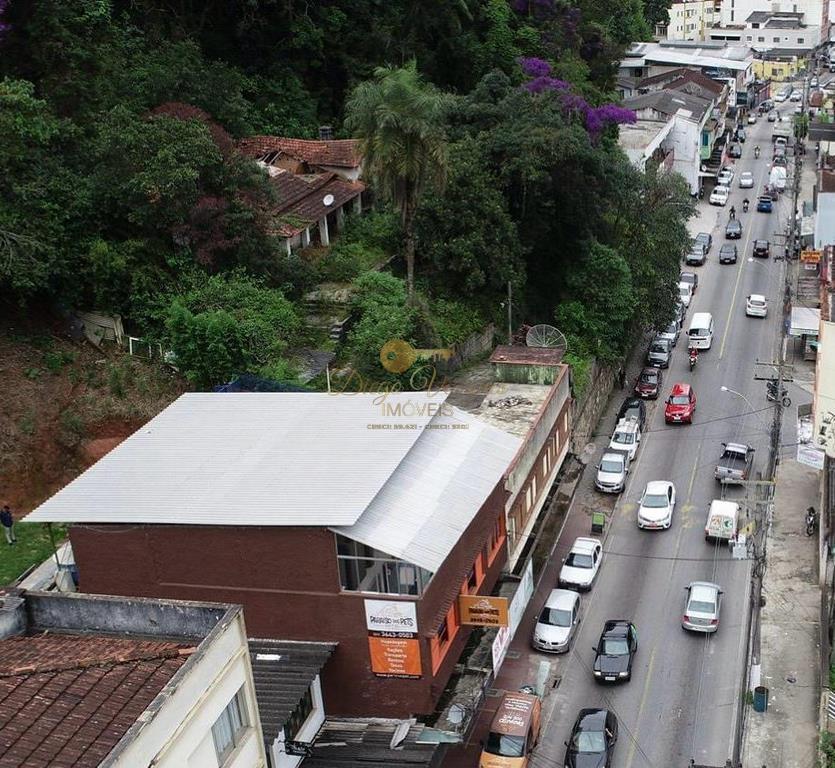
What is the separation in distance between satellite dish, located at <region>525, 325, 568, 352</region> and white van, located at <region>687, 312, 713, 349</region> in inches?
625

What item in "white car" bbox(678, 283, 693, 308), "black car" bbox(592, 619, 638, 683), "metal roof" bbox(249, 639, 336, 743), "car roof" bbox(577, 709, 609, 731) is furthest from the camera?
"white car" bbox(678, 283, 693, 308)

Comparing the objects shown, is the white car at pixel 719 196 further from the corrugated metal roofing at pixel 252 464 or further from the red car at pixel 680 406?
the corrugated metal roofing at pixel 252 464

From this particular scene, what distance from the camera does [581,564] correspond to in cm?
3669

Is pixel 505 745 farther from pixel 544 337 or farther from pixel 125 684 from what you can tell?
pixel 544 337

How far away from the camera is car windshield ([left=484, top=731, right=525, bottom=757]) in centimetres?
2742

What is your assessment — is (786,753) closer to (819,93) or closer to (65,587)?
(65,587)

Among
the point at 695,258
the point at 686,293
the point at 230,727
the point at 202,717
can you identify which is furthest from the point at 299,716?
the point at 695,258

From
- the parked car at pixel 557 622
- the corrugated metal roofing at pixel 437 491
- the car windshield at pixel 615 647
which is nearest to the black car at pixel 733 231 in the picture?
the parked car at pixel 557 622

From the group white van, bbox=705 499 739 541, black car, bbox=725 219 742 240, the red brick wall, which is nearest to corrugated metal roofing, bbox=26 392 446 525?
the red brick wall

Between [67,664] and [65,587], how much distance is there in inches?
507

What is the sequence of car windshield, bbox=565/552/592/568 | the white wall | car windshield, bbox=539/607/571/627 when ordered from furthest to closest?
car windshield, bbox=565/552/592/568, car windshield, bbox=539/607/571/627, the white wall

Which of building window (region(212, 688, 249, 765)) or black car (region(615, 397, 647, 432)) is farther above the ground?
building window (region(212, 688, 249, 765))

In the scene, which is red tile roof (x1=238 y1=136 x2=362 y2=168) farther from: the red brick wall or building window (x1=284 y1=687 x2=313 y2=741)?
building window (x1=284 y1=687 x2=313 y2=741)

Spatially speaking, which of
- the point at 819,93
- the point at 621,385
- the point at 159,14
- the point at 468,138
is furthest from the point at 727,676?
the point at 819,93
